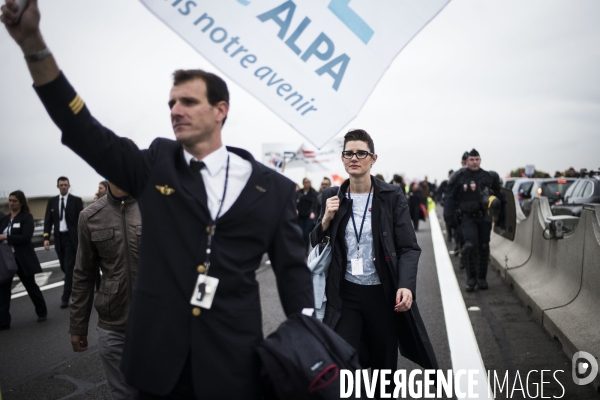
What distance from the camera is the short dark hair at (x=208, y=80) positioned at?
2.35m

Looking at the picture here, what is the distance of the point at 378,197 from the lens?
4.14m

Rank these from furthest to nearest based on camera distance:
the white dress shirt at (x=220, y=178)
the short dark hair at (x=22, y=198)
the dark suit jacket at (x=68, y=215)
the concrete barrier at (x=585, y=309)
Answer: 1. the dark suit jacket at (x=68, y=215)
2. the short dark hair at (x=22, y=198)
3. the concrete barrier at (x=585, y=309)
4. the white dress shirt at (x=220, y=178)

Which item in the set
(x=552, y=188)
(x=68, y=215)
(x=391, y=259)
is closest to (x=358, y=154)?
(x=391, y=259)

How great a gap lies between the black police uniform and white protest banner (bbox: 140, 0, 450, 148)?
6244mm

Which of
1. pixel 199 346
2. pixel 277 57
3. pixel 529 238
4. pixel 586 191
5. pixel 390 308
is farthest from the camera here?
pixel 586 191

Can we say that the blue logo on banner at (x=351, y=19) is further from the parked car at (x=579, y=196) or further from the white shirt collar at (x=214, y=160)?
the parked car at (x=579, y=196)

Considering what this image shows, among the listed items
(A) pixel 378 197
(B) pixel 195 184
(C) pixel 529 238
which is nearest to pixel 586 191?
(C) pixel 529 238

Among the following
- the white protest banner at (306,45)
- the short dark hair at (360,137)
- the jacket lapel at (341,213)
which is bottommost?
the jacket lapel at (341,213)

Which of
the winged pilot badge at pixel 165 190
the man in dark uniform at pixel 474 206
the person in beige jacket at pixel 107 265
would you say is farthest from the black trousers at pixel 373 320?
the man in dark uniform at pixel 474 206

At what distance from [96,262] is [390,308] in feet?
6.67

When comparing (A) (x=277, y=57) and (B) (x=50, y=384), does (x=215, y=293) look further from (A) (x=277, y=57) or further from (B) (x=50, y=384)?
(B) (x=50, y=384)

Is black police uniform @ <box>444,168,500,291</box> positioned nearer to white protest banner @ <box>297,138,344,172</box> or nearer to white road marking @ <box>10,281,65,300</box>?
white road marking @ <box>10,281,65,300</box>

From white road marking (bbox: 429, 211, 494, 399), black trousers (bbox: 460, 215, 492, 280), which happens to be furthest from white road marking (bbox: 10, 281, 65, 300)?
black trousers (bbox: 460, 215, 492, 280)

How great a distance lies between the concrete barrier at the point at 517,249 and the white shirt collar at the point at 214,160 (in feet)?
26.3
